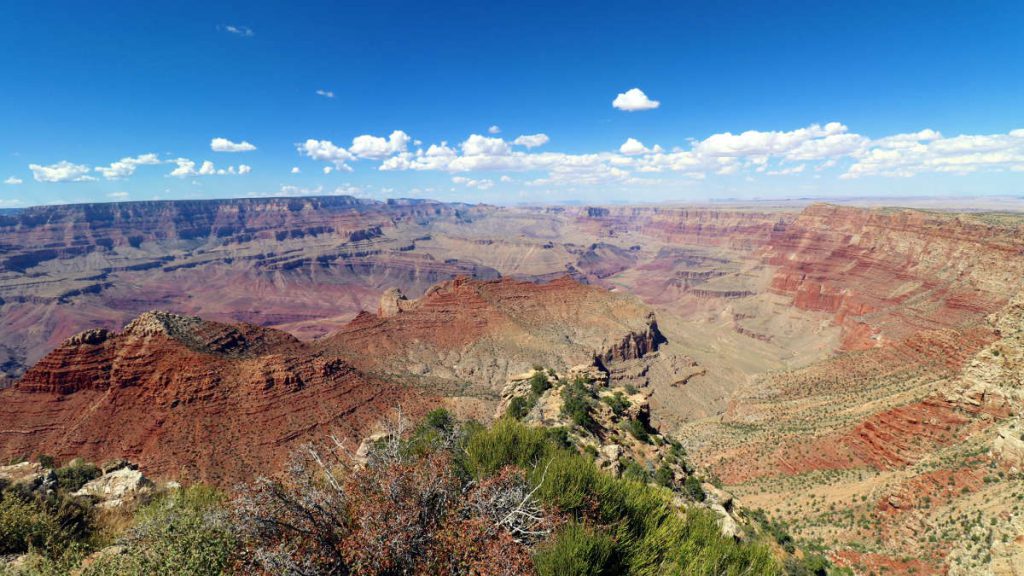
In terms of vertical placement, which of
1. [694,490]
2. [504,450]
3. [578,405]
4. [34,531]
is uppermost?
[504,450]

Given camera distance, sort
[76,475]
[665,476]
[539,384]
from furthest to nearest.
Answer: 1. [539,384]
2. [665,476]
3. [76,475]

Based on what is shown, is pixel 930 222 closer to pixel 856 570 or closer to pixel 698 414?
pixel 698 414

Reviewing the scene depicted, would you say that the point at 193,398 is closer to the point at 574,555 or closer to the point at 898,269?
the point at 574,555

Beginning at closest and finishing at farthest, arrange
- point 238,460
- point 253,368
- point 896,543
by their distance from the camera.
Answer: point 896,543
point 238,460
point 253,368

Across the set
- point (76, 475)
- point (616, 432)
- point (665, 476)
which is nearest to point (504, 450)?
point (665, 476)

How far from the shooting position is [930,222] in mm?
103625

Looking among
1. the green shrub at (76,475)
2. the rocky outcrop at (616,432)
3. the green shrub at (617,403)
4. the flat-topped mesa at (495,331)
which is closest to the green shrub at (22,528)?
the green shrub at (76,475)

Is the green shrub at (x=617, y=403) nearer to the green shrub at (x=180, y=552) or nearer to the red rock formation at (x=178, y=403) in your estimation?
the red rock formation at (x=178, y=403)

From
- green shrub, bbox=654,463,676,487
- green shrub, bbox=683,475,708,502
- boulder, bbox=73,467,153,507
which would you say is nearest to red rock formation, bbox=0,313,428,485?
boulder, bbox=73,467,153,507

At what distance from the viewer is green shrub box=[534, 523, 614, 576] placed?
29.7 feet

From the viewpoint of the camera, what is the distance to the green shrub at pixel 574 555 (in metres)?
9.05

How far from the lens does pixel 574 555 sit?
362 inches

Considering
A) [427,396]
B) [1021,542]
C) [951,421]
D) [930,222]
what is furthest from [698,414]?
[930,222]

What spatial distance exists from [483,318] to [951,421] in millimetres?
68364
